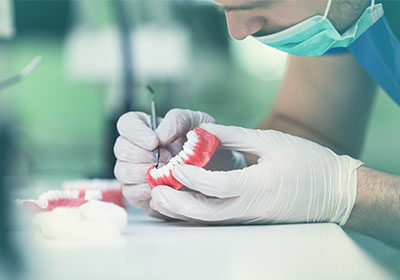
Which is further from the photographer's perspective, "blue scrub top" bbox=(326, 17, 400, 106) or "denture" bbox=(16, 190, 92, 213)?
"blue scrub top" bbox=(326, 17, 400, 106)

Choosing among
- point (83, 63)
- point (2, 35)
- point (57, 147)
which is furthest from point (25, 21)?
point (57, 147)

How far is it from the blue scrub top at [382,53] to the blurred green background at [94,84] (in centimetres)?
24

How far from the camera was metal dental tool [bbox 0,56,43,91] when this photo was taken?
115 centimetres

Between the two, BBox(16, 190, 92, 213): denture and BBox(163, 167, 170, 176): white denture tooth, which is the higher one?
BBox(163, 167, 170, 176): white denture tooth

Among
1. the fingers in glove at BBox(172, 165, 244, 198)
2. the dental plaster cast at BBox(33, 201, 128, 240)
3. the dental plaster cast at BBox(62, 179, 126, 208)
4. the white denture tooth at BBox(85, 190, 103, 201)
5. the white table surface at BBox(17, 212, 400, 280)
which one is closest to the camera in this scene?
the white table surface at BBox(17, 212, 400, 280)

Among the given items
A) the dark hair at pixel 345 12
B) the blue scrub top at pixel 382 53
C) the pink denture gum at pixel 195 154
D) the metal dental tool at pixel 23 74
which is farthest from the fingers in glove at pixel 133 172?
the blue scrub top at pixel 382 53

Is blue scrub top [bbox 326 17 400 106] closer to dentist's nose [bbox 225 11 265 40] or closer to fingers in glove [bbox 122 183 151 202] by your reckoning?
dentist's nose [bbox 225 11 265 40]

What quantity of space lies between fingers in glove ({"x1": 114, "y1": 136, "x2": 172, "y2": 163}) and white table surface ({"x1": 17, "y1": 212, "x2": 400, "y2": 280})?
0.78ft

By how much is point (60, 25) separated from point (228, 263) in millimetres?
996

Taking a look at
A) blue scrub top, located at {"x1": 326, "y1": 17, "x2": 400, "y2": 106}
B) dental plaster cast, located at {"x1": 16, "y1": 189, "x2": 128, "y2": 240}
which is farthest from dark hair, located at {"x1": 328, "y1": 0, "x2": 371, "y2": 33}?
dental plaster cast, located at {"x1": 16, "y1": 189, "x2": 128, "y2": 240}

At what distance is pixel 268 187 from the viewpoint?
0.89 metres

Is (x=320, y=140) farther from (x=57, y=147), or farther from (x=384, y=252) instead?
(x=57, y=147)

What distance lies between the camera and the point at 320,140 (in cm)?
142

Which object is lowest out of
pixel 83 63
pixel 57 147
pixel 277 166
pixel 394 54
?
pixel 57 147
